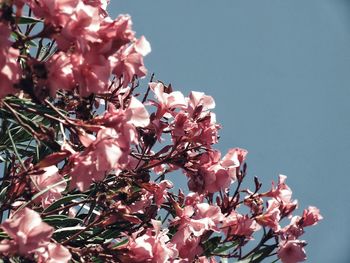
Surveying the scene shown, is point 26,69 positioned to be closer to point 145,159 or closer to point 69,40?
point 69,40

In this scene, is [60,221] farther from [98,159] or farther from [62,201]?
[98,159]

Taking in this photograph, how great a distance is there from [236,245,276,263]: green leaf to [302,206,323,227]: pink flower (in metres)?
0.14

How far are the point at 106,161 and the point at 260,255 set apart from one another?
857mm

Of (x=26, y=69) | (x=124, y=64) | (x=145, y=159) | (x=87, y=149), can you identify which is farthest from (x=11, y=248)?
(x=145, y=159)

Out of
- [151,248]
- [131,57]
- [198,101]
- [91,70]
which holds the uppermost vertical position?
[198,101]

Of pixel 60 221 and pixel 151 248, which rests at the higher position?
pixel 60 221

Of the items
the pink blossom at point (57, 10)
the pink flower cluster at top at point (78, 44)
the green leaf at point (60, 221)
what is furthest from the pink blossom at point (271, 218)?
the pink blossom at point (57, 10)

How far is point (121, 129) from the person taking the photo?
141 cm

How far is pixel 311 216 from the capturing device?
210cm

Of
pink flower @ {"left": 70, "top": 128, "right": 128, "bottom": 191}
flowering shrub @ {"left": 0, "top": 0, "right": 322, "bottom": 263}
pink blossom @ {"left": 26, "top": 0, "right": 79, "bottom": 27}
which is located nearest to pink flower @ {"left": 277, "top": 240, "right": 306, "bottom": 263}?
flowering shrub @ {"left": 0, "top": 0, "right": 322, "bottom": 263}

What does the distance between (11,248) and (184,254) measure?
0.70 m

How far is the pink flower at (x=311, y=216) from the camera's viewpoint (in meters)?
2.10

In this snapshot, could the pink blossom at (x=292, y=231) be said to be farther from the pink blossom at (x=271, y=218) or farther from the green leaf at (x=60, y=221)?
the green leaf at (x=60, y=221)

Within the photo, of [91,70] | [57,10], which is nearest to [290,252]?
[91,70]
